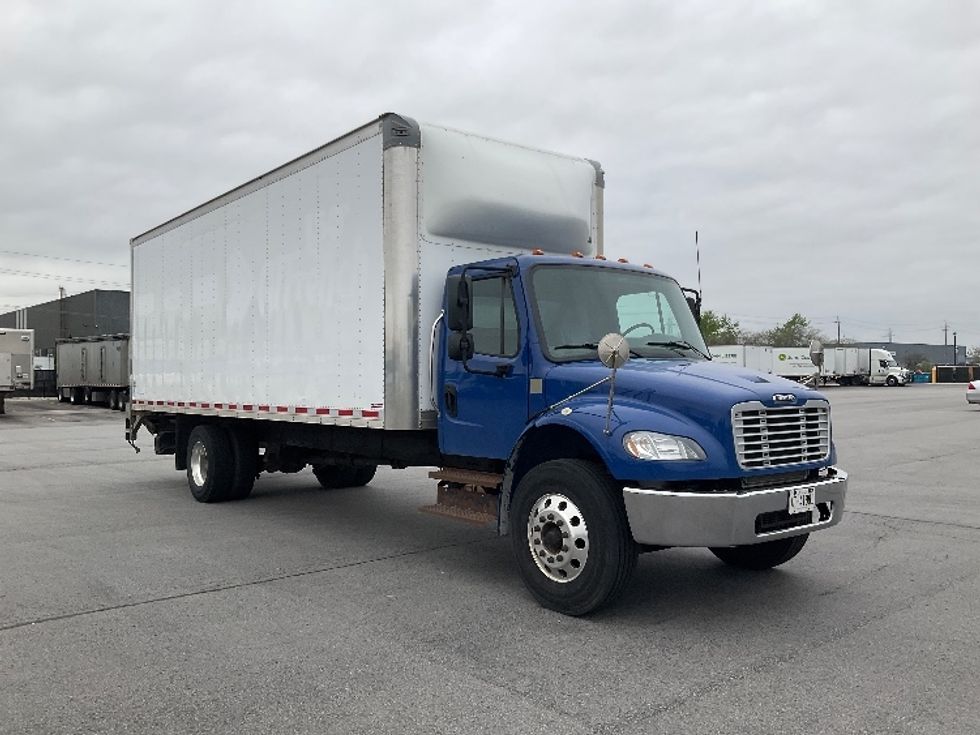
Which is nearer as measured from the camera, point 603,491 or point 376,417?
point 603,491

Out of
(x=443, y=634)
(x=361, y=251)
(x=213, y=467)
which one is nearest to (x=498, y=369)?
(x=361, y=251)

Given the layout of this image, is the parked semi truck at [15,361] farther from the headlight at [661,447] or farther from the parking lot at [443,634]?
the headlight at [661,447]

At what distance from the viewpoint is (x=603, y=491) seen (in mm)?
5176

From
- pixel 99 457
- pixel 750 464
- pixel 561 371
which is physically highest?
pixel 561 371

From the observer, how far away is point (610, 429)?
5117 millimetres

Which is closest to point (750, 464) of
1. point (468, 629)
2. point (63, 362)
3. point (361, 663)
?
point (468, 629)

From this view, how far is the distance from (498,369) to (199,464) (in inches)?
226

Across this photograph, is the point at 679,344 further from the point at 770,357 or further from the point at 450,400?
the point at 770,357

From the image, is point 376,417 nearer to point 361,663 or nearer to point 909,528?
point 361,663

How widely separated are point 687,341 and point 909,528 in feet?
12.1

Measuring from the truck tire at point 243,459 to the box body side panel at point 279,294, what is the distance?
1.95ft

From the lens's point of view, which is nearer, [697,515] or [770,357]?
[697,515]

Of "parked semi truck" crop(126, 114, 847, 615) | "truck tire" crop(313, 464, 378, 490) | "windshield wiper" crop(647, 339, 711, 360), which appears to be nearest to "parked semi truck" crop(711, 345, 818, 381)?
"truck tire" crop(313, 464, 378, 490)

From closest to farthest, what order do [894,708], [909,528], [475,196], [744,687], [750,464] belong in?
[894,708], [744,687], [750,464], [475,196], [909,528]
